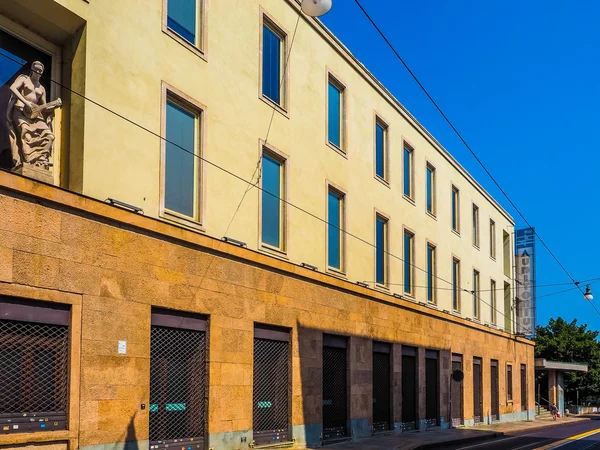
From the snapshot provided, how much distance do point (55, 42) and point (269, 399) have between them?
9866mm

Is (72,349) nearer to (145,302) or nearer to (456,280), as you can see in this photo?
(145,302)

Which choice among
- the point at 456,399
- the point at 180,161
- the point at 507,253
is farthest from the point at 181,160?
the point at 507,253

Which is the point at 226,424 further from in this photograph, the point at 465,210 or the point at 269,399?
the point at 465,210

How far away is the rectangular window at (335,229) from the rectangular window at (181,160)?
703cm

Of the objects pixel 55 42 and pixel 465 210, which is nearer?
pixel 55 42

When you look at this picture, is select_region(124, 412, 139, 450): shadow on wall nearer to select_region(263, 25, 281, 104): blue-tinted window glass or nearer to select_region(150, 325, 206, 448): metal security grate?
select_region(150, 325, 206, 448): metal security grate

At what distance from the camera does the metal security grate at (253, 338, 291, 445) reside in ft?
62.3

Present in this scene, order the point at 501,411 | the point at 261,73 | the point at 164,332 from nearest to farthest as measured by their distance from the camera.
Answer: the point at 164,332 → the point at 261,73 → the point at 501,411

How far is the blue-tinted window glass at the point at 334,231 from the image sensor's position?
23.6 m

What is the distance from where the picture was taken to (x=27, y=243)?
40.7 ft

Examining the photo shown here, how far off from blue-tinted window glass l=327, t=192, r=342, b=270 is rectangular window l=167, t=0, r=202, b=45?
771 centimetres

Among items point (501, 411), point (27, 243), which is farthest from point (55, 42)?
point (501, 411)

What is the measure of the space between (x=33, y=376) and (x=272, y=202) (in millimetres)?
8995

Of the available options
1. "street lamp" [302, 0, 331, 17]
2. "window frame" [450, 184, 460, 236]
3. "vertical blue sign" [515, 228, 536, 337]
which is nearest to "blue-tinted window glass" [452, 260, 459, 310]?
"window frame" [450, 184, 460, 236]
